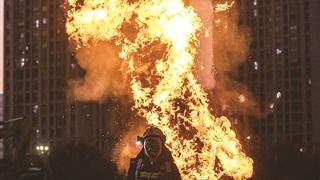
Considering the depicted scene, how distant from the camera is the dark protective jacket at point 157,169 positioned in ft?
36.4

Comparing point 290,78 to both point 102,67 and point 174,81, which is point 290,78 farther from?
point 174,81

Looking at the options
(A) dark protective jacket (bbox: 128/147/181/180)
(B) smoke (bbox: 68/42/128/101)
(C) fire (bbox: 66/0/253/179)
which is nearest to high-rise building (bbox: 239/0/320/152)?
(B) smoke (bbox: 68/42/128/101)

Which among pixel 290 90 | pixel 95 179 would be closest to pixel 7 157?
pixel 95 179

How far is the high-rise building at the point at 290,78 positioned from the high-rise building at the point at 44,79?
81.0 feet

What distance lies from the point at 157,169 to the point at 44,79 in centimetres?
10943

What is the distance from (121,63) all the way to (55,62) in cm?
8367

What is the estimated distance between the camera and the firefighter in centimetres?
1112

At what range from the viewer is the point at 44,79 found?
11900 cm

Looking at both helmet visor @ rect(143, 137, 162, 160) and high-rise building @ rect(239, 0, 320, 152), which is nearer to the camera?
helmet visor @ rect(143, 137, 162, 160)

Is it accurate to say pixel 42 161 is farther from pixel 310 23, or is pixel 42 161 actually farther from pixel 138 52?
pixel 310 23

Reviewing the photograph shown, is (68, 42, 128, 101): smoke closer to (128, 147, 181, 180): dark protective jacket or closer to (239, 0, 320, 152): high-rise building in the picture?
(128, 147, 181, 180): dark protective jacket

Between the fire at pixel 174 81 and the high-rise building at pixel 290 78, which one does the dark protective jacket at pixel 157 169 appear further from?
the high-rise building at pixel 290 78

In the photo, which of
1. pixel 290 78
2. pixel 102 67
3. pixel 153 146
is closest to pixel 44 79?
pixel 290 78

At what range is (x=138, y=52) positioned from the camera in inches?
1097
